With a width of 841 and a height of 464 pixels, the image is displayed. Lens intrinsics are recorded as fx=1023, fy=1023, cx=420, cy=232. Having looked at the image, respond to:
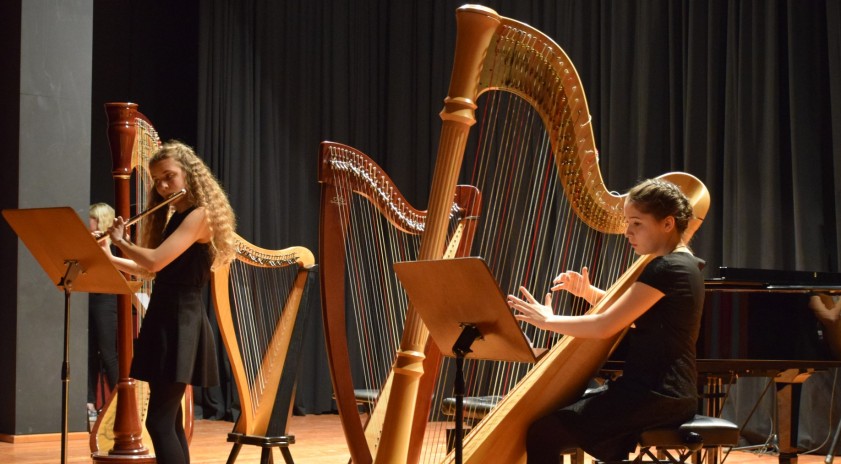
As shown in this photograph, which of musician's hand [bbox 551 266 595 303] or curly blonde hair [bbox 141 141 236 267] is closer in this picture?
musician's hand [bbox 551 266 595 303]

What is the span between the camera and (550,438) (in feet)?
8.85

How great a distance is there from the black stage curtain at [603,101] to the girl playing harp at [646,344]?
257 centimetres

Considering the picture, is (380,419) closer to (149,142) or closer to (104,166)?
(149,142)

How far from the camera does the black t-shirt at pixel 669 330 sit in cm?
274

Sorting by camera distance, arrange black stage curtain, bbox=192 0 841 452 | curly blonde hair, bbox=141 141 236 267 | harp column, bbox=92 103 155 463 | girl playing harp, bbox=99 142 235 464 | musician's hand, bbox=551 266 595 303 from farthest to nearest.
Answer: black stage curtain, bbox=192 0 841 452 → harp column, bbox=92 103 155 463 → curly blonde hair, bbox=141 141 236 267 → girl playing harp, bbox=99 142 235 464 → musician's hand, bbox=551 266 595 303

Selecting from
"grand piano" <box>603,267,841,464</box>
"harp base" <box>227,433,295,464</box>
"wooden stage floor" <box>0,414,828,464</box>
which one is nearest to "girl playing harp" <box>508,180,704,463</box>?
"grand piano" <box>603,267,841,464</box>

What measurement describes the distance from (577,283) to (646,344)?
299 millimetres

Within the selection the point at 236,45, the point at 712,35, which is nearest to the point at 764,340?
the point at 712,35

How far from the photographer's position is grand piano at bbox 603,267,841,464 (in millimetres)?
3580

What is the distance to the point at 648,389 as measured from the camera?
2764 mm

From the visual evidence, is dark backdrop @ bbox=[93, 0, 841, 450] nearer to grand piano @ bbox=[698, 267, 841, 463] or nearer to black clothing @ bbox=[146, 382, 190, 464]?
grand piano @ bbox=[698, 267, 841, 463]

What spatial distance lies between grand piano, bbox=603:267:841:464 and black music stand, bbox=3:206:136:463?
201 cm

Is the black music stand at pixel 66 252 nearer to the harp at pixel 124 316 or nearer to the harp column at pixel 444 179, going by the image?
the harp at pixel 124 316

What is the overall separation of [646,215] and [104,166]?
546 cm
